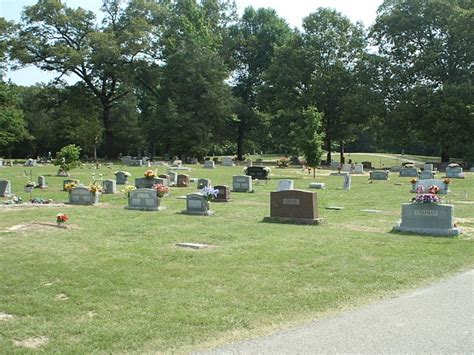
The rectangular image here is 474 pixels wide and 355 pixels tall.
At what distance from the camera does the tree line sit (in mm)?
50875

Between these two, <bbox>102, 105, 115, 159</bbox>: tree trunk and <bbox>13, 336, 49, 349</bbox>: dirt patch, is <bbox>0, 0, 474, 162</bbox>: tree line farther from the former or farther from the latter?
<bbox>13, 336, 49, 349</bbox>: dirt patch

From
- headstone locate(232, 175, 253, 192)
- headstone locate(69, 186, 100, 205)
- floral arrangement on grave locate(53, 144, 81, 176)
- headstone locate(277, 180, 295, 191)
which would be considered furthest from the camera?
floral arrangement on grave locate(53, 144, 81, 176)

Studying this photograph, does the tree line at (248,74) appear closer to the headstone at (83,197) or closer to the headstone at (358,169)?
the headstone at (358,169)

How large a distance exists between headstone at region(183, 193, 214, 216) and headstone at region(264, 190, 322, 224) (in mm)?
2314

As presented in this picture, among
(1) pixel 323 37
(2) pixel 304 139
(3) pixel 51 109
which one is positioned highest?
(1) pixel 323 37

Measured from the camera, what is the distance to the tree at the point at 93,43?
5678cm

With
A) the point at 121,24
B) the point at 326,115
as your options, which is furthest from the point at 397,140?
the point at 121,24

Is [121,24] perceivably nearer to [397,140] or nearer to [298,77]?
[298,77]

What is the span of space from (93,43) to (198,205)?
45273 mm

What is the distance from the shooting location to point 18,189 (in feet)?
82.2

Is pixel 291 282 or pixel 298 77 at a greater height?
pixel 298 77

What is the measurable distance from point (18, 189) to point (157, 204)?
34.5 feet

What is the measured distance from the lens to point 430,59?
5009 centimetres

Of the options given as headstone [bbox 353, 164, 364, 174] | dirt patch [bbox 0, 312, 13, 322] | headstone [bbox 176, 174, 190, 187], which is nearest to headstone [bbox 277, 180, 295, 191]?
headstone [bbox 176, 174, 190, 187]
